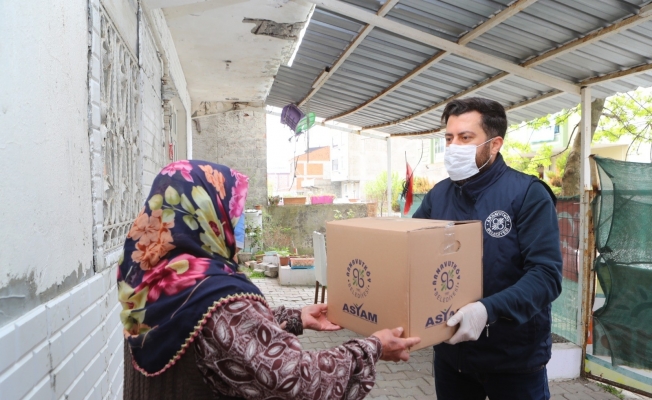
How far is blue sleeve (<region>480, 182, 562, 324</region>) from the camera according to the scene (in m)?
1.73

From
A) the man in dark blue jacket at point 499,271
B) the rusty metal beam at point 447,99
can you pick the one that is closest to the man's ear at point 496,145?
the man in dark blue jacket at point 499,271

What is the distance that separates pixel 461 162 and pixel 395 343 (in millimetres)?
906

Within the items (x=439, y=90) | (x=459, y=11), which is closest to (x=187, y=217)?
(x=459, y=11)

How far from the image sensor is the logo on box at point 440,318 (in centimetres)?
159

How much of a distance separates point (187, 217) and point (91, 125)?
1119mm

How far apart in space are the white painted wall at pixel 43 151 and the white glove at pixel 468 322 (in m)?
1.36

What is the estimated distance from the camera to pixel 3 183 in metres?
1.37

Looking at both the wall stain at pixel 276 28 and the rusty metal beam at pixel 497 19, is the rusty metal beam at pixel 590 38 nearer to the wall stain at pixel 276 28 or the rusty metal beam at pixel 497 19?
the rusty metal beam at pixel 497 19

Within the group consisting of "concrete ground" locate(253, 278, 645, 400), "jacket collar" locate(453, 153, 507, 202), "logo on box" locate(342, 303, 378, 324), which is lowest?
"concrete ground" locate(253, 278, 645, 400)

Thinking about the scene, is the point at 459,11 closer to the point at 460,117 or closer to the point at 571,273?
the point at 460,117

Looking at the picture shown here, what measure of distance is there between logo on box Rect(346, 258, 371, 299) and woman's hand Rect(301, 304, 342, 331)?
8.4 inches

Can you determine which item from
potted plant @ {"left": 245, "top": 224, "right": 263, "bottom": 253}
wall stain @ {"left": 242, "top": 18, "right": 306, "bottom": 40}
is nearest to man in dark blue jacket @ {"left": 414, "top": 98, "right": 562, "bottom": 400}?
wall stain @ {"left": 242, "top": 18, "right": 306, "bottom": 40}

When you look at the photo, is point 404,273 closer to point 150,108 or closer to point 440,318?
point 440,318

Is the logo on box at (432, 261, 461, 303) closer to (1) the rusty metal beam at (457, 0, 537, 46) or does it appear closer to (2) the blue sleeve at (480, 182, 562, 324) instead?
(2) the blue sleeve at (480, 182, 562, 324)
